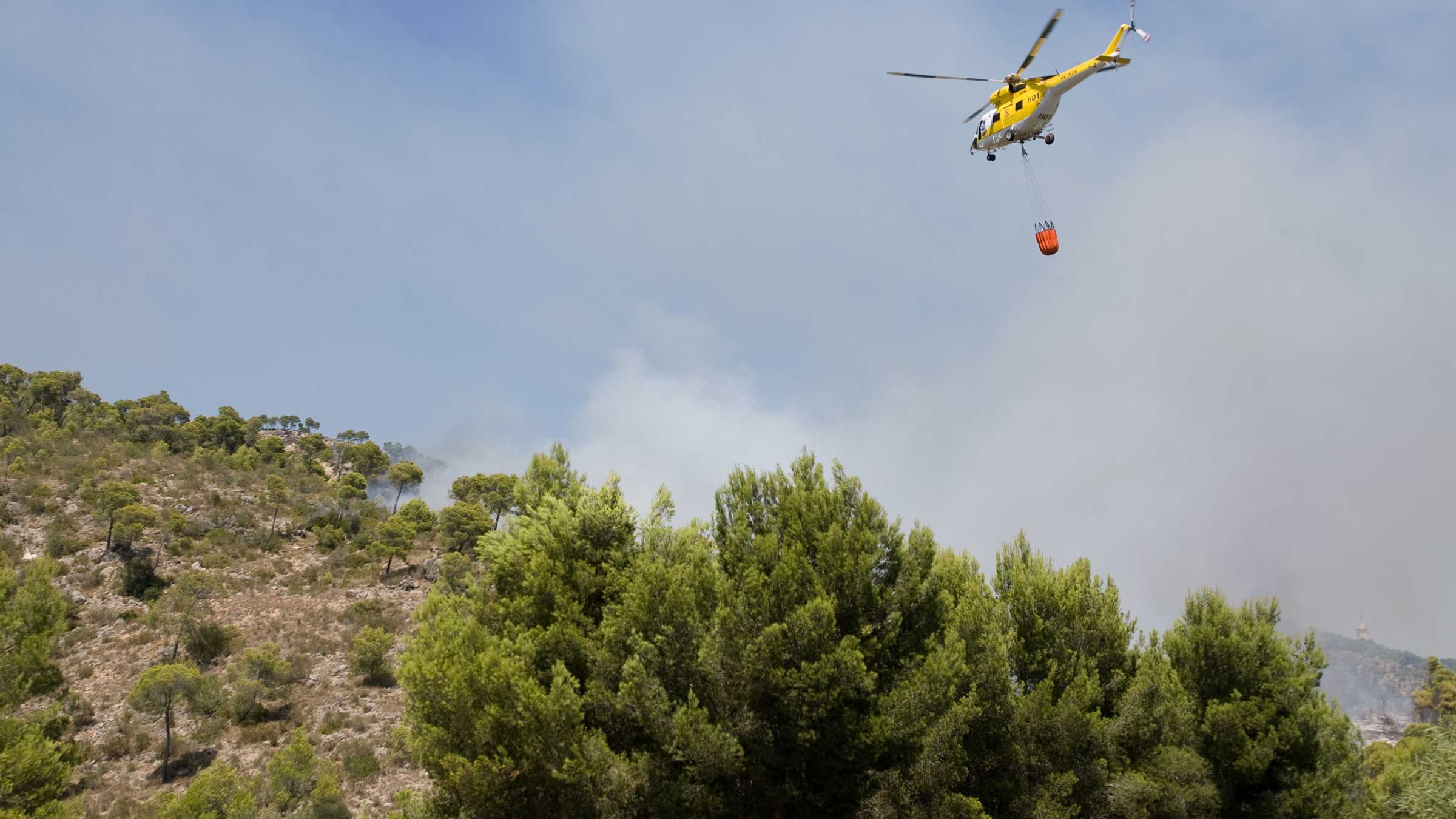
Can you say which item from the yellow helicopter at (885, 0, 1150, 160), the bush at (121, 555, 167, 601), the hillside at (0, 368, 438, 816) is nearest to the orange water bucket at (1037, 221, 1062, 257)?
the yellow helicopter at (885, 0, 1150, 160)

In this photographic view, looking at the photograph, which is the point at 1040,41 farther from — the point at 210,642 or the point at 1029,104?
the point at 210,642

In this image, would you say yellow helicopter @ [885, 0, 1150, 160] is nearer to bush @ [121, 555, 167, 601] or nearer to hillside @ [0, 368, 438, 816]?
hillside @ [0, 368, 438, 816]

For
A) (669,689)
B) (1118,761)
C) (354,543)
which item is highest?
(354,543)

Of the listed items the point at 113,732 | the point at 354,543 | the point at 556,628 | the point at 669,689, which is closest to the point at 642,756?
the point at 669,689

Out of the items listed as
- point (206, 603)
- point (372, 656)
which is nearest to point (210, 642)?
point (206, 603)

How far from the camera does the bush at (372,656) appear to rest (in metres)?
45.5

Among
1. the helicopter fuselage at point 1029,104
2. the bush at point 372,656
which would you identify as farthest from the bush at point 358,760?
the helicopter fuselage at point 1029,104

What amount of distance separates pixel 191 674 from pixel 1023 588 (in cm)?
3893

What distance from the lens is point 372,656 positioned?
45469 millimetres

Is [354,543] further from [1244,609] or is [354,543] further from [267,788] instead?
[1244,609]

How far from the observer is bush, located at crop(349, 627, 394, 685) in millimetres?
45469

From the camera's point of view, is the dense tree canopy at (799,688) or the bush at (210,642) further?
the bush at (210,642)

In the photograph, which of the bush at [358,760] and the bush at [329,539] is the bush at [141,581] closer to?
the bush at [329,539]

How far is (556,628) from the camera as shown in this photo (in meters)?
19.4
